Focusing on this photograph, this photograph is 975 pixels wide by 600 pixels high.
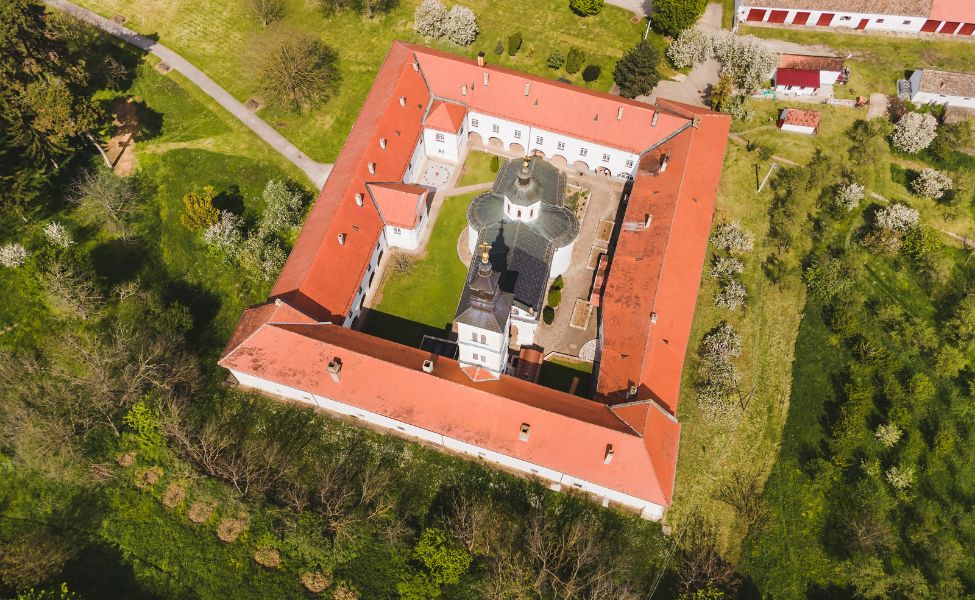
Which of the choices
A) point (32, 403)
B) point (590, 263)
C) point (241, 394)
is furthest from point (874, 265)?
point (32, 403)

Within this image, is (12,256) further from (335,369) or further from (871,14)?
(871,14)

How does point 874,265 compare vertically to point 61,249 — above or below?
A: above

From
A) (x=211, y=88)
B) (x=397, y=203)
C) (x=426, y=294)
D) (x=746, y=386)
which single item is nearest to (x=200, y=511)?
(x=426, y=294)

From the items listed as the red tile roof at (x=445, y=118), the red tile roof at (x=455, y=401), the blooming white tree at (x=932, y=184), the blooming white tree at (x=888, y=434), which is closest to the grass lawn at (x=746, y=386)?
the red tile roof at (x=455, y=401)

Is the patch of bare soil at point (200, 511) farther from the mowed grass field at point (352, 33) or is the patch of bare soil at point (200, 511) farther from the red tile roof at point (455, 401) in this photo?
the mowed grass field at point (352, 33)

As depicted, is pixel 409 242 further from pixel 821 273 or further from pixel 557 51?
pixel 821 273
